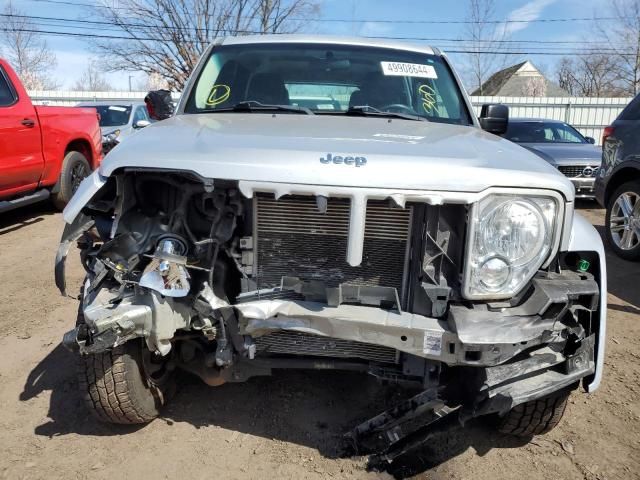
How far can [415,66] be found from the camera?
344cm

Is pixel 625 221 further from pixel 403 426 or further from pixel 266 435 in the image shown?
pixel 266 435

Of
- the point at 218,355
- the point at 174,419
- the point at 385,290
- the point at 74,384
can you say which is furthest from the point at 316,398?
the point at 74,384

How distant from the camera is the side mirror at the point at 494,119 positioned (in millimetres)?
3441

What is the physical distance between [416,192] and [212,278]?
920mm

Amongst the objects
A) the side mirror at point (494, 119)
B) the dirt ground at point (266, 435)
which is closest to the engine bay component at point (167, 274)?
the dirt ground at point (266, 435)

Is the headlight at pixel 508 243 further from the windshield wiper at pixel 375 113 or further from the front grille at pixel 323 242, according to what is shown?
the windshield wiper at pixel 375 113

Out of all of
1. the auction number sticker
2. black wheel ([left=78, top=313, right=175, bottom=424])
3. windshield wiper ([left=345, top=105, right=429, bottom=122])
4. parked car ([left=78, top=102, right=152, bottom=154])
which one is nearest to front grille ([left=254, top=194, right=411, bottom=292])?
the auction number sticker

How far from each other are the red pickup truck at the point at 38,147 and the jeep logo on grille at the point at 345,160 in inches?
204

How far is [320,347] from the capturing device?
2.34m

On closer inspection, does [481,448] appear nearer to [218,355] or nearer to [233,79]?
[218,355]

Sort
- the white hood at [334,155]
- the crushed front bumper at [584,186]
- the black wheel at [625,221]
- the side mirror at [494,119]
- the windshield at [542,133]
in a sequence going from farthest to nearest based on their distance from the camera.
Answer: the windshield at [542,133], the crushed front bumper at [584,186], the black wheel at [625,221], the side mirror at [494,119], the white hood at [334,155]

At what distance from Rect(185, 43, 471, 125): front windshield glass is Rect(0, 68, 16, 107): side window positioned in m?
3.70

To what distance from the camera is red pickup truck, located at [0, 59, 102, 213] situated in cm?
593

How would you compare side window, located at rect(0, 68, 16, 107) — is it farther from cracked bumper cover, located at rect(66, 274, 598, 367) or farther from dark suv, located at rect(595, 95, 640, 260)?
dark suv, located at rect(595, 95, 640, 260)
